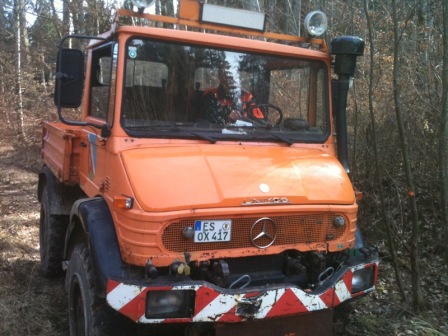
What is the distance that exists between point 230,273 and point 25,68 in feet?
57.4

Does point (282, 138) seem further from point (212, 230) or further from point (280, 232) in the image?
point (212, 230)

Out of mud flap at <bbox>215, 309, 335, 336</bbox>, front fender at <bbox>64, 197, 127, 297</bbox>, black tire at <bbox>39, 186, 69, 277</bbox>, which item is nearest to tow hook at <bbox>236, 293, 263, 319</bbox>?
mud flap at <bbox>215, 309, 335, 336</bbox>

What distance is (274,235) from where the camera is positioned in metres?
3.20

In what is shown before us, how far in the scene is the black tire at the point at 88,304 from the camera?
122 inches

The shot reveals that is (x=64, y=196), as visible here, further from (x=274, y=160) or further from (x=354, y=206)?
(x=354, y=206)

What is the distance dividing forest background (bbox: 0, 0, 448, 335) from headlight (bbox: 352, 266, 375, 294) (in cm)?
94

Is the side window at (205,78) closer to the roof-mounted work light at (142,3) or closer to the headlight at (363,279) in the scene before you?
the roof-mounted work light at (142,3)

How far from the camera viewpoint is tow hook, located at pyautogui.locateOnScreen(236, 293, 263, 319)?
2863 mm

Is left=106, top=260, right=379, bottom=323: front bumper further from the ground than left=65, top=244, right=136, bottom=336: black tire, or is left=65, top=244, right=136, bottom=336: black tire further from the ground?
left=106, top=260, right=379, bottom=323: front bumper

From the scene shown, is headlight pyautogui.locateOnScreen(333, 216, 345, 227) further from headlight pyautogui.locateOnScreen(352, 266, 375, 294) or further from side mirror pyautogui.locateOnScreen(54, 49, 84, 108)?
side mirror pyautogui.locateOnScreen(54, 49, 84, 108)

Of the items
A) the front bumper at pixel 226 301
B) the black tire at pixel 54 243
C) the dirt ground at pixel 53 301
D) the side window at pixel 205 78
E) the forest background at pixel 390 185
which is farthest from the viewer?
the black tire at pixel 54 243

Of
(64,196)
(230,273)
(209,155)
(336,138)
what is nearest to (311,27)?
(336,138)

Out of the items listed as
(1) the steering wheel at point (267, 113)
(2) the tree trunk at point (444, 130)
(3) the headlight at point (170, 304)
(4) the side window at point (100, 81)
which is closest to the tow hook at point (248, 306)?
(3) the headlight at point (170, 304)

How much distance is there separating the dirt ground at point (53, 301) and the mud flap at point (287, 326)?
3.42 feet
